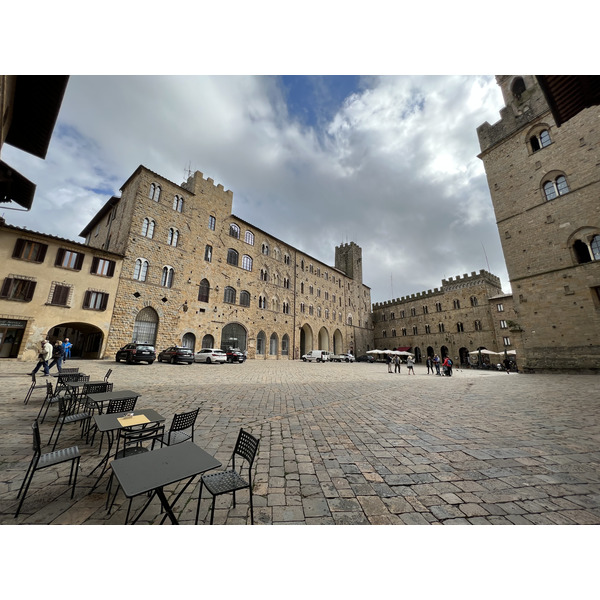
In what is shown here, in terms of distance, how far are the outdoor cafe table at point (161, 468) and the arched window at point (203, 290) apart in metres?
21.3

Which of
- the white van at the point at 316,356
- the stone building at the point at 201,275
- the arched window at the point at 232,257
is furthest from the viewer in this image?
the white van at the point at 316,356

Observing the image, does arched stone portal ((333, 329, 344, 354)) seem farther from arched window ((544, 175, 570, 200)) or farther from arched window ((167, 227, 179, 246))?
arched window ((544, 175, 570, 200))

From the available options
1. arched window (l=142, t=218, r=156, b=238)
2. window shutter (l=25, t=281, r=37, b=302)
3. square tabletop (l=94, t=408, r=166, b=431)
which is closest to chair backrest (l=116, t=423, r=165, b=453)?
square tabletop (l=94, t=408, r=166, b=431)

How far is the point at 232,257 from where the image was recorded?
25.6m

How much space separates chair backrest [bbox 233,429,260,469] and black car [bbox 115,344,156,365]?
14.8 m

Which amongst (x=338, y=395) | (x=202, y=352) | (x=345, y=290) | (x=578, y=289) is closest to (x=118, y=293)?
(x=202, y=352)

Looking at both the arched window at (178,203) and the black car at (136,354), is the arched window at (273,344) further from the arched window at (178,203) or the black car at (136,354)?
the arched window at (178,203)

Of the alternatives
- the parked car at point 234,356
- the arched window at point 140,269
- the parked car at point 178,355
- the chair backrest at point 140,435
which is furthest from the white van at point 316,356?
the chair backrest at point 140,435

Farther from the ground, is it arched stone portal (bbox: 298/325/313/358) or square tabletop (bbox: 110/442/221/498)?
arched stone portal (bbox: 298/325/313/358)

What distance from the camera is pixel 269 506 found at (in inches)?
101

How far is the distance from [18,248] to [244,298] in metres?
15.8

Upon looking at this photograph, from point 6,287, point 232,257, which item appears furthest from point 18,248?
point 232,257

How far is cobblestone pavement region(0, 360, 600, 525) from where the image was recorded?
2.45 metres

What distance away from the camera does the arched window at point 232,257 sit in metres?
25.1
